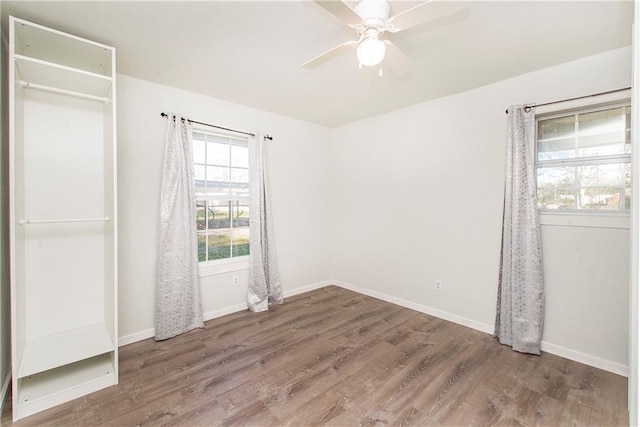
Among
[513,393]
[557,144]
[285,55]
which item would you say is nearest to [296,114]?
[285,55]

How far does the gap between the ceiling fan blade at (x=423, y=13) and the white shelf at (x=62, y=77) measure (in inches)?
79.4

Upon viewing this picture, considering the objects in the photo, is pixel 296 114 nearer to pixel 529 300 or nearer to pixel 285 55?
pixel 285 55

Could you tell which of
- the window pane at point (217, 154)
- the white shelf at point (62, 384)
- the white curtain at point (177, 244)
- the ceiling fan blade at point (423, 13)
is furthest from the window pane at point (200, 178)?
the ceiling fan blade at point (423, 13)

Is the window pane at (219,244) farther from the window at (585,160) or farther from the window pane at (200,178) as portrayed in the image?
the window at (585,160)

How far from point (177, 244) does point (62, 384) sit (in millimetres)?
1300

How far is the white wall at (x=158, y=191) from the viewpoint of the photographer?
2.68 metres

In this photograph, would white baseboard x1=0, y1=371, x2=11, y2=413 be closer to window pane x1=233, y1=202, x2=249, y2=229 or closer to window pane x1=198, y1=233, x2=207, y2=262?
window pane x1=198, y1=233, x2=207, y2=262

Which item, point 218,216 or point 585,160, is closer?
point 585,160

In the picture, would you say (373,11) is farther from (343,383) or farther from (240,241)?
(240,241)

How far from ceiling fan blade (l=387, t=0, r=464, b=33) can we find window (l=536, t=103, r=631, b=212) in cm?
187

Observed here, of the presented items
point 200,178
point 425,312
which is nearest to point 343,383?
point 425,312

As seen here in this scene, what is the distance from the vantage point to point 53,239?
2.23m

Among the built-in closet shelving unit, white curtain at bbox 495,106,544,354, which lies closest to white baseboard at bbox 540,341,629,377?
white curtain at bbox 495,106,544,354

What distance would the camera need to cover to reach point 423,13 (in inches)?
56.8
